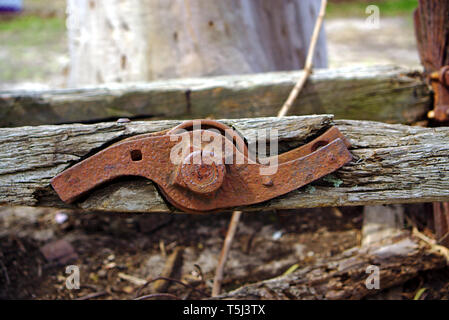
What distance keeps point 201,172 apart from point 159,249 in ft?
4.39

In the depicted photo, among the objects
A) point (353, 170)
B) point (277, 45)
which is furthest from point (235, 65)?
point (353, 170)

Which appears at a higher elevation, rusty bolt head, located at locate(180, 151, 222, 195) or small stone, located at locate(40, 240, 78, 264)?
rusty bolt head, located at locate(180, 151, 222, 195)

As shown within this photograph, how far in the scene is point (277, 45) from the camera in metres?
2.96

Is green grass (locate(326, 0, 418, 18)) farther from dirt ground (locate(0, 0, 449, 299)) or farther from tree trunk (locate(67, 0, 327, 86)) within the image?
dirt ground (locate(0, 0, 449, 299))

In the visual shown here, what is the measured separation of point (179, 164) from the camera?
109 centimetres

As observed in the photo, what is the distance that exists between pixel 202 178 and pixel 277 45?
7.00 ft

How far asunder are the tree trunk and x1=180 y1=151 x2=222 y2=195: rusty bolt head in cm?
173

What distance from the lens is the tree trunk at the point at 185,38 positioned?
8.79 ft

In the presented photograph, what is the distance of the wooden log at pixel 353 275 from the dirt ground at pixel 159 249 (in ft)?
0.30

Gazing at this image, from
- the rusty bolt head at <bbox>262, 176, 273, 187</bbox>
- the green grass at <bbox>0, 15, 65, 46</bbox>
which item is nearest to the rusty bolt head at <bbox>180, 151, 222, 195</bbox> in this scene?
the rusty bolt head at <bbox>262, 176, 273, 187</bbox>

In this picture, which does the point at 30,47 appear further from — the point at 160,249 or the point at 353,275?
the point at 353,275

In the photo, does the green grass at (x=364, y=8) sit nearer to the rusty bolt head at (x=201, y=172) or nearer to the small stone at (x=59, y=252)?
the small stone at (x=59, y=252)

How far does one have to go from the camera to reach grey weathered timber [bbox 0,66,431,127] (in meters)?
1.94

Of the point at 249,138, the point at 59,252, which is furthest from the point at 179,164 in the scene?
the point at 59,252
